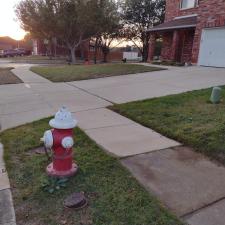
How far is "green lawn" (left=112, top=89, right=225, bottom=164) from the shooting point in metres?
4.21

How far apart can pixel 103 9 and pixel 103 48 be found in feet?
21.1

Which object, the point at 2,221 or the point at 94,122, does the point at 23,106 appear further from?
the point at 2,221

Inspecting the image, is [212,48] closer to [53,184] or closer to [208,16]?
[208,16]

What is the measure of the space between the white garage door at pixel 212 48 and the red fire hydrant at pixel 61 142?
40.1 ft

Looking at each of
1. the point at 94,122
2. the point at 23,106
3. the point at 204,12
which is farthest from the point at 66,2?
the point at 94,122

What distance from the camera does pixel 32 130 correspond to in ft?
17.2

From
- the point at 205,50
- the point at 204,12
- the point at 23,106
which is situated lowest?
the point at 23,106

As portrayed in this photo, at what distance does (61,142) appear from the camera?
127 inches

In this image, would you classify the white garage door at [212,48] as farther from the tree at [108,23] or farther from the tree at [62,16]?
the tree at [108,23]

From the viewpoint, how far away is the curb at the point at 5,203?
2725mm

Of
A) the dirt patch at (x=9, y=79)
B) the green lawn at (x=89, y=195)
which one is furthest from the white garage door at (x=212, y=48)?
the green lawn at (x=89, y=195)

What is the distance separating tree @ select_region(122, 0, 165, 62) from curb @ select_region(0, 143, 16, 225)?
29.3 m

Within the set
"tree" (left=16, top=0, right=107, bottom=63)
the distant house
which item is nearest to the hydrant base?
"tree" (left=16, top=0, right=107, bottom=63)

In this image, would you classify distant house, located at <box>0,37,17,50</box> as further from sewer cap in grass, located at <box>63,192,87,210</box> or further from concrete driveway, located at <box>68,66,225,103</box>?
sewer cap in grass, located at <box>63,192,87,210</box>
